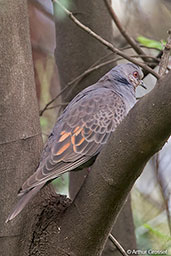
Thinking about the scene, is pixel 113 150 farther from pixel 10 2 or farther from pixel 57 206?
pixel 10 2

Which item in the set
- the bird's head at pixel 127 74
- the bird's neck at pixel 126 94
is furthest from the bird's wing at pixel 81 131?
the bird's head at pixel 127 74

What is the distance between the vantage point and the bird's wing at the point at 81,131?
264 centimetres

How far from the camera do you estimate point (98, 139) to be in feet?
9.45

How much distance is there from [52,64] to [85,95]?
3.58 metres

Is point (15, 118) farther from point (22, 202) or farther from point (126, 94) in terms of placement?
point (126, 94)

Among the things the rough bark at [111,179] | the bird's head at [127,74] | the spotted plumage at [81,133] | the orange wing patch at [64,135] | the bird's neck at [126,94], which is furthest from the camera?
the bird's head at [127,74]

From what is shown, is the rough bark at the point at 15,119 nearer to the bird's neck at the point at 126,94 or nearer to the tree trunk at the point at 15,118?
the tree trunk at the point at 15,118

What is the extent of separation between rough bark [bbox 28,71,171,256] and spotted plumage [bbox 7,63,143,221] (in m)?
0.21

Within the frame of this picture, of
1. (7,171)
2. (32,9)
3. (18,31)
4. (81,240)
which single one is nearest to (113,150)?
(81,240)

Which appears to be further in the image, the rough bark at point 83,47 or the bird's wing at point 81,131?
the rough bark at point 83,47

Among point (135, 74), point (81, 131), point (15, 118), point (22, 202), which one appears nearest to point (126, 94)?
point (135, 74)

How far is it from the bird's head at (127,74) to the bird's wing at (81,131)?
42 centimetres

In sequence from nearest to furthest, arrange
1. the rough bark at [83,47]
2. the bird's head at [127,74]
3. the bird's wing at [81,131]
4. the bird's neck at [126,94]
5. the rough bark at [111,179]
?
the rough bark at [111,179], the bird's wing at [81,131], the bird's neck at [126,94], the bird's head at [127,74], the rough bark at [83,47]

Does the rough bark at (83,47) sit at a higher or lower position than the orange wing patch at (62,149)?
lower
